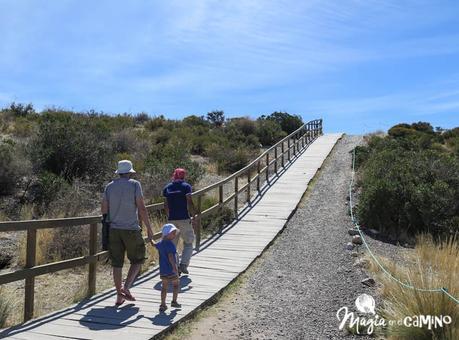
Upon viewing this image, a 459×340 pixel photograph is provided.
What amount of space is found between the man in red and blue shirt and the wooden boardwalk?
0.48 meters

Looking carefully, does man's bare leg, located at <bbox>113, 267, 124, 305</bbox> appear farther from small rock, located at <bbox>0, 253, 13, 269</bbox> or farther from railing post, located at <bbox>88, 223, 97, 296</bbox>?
small rock, located at <bbox>0, 253, 13, 269</bbox>

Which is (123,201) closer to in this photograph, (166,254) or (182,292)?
(166,254)

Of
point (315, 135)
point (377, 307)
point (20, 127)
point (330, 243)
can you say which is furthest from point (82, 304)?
point (315, 135)

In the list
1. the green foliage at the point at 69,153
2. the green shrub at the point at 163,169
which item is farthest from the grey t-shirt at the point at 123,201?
the green foliage at the point at 69,153

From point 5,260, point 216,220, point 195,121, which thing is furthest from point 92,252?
point 195,121

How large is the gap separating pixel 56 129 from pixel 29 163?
2057mm

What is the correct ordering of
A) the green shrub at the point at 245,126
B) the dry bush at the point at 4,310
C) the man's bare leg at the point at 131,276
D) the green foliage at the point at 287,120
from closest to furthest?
the dry bush at the point at 4,310
the man's bare leg at the point at 131,276
the green shrub at the point at 245,126
the green foliage at the point at 287,120

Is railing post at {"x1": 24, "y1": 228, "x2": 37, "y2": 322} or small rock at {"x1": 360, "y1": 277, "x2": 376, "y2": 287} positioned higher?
railing post at {"x1": 24, "y1": 228, "x2": 37, "y2": 322}

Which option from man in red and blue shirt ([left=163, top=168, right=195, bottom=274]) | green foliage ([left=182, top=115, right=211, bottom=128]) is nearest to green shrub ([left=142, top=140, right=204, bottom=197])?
man in red and blue shirt ([left=163, top=168, right=195, bottom=274])

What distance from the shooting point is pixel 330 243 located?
11.2m

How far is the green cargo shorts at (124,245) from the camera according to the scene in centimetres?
673

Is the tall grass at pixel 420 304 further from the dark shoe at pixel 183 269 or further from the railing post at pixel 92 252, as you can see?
the railing post at pixel 92 252

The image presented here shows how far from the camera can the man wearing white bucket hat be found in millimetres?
6621

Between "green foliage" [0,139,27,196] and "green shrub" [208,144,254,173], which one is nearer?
"green foliage" [0,139,27,196]
